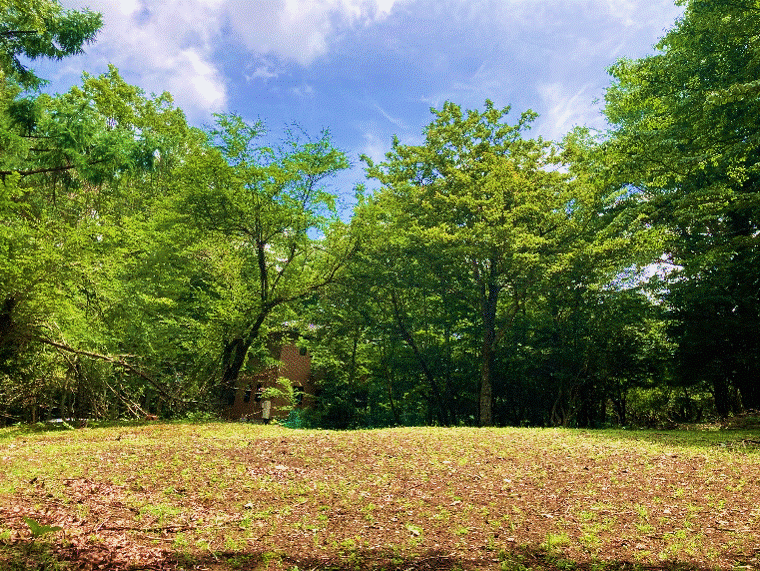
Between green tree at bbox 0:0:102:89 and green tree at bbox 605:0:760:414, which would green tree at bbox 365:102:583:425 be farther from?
green tree at bbox 0:0:102:89

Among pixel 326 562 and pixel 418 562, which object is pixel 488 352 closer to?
pixel 418 562

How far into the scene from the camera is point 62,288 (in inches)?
370

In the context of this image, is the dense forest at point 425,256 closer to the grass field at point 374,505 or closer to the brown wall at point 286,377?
the grass field at point 374,505

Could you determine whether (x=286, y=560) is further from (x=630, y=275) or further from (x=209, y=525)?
(x=630, y=275)

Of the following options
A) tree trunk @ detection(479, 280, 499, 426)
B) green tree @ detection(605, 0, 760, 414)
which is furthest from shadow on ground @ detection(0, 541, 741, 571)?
tree trunk @ detection(479, 280, 499, 426)

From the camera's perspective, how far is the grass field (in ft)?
13.0

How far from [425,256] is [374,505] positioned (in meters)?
10.7

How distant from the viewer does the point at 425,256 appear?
15.5 meters

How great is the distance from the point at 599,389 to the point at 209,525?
15.2 metres

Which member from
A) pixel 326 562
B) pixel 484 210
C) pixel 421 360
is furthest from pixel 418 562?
pixel 421 360

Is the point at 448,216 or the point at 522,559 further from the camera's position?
the point at 448,216

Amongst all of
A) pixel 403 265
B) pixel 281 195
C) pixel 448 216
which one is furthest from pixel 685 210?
pixel 281 195

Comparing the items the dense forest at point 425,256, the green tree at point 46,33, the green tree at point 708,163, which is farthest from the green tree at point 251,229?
the green tree at point 708,163

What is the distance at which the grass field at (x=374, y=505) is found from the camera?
396cm
